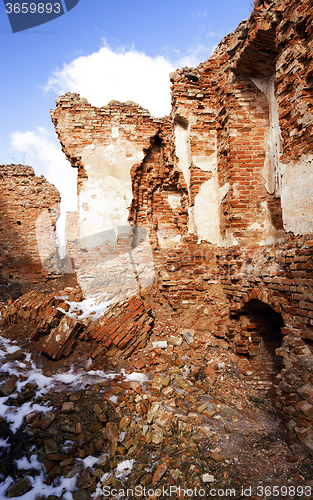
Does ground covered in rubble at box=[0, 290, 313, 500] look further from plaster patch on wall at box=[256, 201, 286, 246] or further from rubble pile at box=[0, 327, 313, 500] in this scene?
plaster patch on wall at box=[256, 201, 286, 246]

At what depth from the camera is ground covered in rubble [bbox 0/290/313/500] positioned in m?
2.28

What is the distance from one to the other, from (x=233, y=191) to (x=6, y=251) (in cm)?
937

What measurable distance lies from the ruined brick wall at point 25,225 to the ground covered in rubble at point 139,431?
7.09 metres

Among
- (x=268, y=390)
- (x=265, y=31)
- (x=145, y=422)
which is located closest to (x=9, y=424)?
(x=145, y=422)

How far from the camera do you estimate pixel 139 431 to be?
2803mm

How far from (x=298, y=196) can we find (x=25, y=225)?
10106mm

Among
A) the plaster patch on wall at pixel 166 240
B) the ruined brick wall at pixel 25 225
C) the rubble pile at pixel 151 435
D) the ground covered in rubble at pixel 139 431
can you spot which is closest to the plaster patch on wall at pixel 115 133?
the plaster patch on wall at pixel 166 240

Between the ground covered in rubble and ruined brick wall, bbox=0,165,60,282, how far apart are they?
7090 mm

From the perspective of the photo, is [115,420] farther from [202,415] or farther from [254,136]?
[254,136]

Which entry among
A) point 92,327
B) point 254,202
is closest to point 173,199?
point 254,202

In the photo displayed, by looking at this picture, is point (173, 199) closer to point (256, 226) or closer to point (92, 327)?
point (256, 226)

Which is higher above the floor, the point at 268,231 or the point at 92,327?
the point at 268,231

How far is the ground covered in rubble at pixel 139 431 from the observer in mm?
2279

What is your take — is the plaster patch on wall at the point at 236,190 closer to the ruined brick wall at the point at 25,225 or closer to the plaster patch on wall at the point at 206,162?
the plaster patch on wall at the point at 206,162
